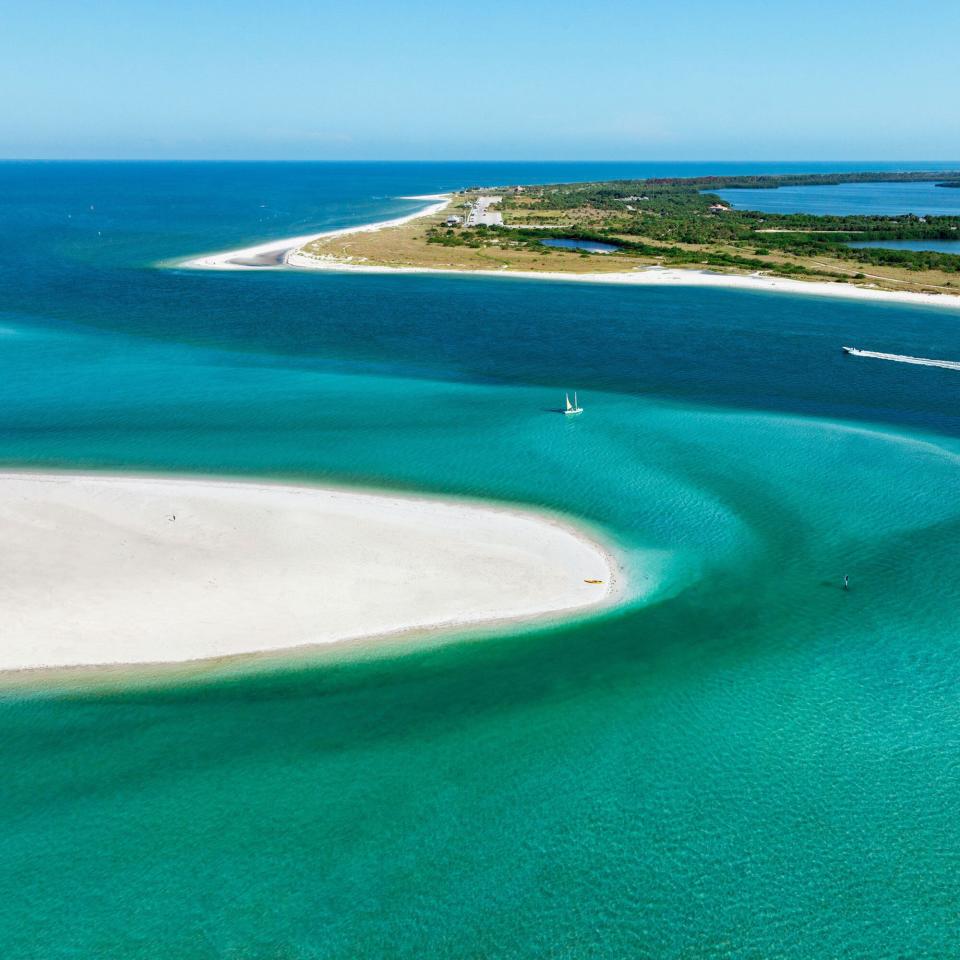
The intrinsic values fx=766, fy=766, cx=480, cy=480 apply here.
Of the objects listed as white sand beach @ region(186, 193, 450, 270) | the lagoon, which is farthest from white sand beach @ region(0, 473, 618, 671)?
the lagoon

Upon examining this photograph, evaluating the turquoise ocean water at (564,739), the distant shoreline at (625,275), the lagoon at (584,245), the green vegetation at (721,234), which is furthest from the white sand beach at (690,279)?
the turquoise ocean water at (564,739)

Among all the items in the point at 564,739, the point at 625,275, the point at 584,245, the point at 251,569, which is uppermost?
the point at 584,245

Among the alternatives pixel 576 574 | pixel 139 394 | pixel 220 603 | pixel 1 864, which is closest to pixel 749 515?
pixel 576 574

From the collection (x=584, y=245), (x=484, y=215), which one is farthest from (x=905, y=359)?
(x=484, y=215)

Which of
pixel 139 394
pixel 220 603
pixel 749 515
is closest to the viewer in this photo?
pixel 220 603

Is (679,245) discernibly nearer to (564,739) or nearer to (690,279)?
(690,279)

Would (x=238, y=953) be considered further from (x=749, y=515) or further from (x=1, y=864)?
(x=749, y=515)

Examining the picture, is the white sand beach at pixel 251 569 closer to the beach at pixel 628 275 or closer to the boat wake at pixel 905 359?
the boat wake at pixel 905 359
